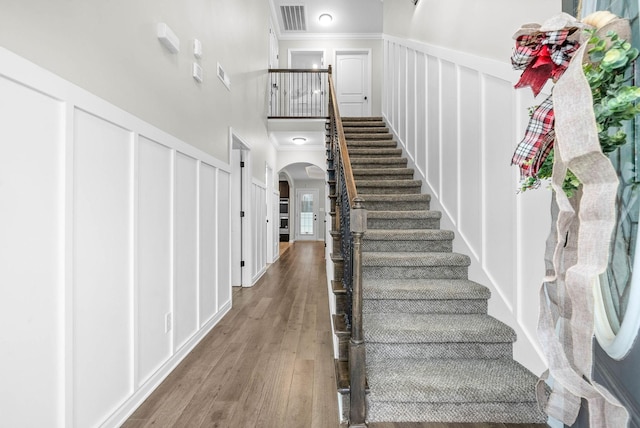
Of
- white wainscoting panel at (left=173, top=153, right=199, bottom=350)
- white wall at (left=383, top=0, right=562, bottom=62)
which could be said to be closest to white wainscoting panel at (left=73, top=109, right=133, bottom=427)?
white wainscoting panel at (left=173, top=153, right=199, bottom=350)

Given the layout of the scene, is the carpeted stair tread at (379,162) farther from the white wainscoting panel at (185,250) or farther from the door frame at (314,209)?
the door frame at (314,209)

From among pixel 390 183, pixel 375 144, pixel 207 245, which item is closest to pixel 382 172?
pixel 390 183

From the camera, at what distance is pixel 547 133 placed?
0.84m

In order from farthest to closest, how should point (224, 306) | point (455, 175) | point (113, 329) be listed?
point (224, 306), point (455, 175), point (113, 329)

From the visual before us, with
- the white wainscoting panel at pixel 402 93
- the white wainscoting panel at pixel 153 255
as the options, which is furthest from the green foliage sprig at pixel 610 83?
the white wainscoting panel at pixel 402 93

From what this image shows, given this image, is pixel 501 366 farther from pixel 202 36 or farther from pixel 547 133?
pixel 202 36

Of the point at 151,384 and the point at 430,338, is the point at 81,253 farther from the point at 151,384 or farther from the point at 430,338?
the point at 430,338

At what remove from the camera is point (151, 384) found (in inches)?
74.0

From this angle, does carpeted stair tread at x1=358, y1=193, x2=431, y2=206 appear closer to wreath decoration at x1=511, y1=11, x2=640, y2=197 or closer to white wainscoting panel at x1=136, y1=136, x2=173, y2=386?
white wainscoting panel at x1=136, y1=136, x2=173, y2=386

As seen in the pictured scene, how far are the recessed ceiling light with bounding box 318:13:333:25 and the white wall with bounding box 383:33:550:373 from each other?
168 inches

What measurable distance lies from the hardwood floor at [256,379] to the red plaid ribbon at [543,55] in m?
1.58

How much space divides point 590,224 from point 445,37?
108 inches

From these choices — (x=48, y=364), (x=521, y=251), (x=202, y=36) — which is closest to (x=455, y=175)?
(x=521, y=251)

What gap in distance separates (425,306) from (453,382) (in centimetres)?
52
